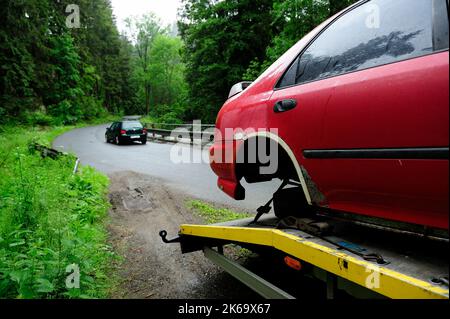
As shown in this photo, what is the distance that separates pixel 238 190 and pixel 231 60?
21359mm

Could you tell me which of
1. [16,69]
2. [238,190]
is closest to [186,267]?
[238,190]

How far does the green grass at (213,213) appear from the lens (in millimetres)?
5344

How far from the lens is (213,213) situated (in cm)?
568

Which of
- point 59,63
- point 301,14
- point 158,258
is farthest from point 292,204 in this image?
point 59,63

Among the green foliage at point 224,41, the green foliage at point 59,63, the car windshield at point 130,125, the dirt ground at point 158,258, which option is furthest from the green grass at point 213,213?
the green foliage at point 59,63

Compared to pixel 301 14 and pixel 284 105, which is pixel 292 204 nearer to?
pixel 284 105

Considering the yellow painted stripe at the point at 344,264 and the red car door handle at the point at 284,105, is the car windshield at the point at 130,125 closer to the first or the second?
the yellow painted stripe at the point at 344,264

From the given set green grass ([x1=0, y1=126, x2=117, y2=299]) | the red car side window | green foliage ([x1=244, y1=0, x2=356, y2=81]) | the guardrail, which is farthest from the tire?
the guardrail

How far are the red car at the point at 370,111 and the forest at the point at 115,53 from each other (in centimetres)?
1048

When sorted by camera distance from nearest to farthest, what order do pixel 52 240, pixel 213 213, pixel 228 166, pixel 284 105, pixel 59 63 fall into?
pixel 284 105 < pixel 228 166 < pixel 52 240 < pixel 213 213 < pixel 59 63

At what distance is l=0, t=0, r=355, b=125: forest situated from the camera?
2134 cm

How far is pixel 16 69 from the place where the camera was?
25.2 metres

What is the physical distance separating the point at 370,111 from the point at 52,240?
3.58 metres

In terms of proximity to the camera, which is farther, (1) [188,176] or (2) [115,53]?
(2) [115,53]
